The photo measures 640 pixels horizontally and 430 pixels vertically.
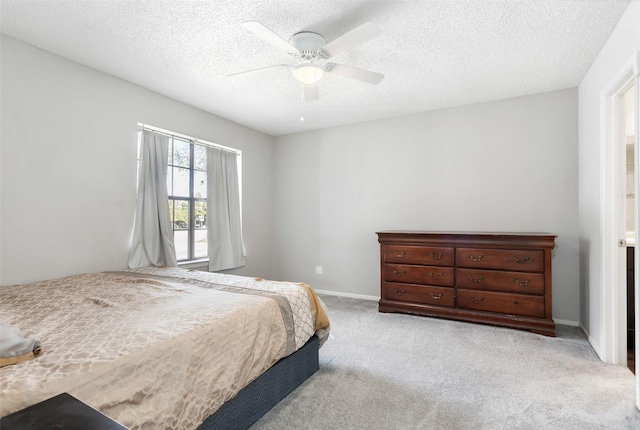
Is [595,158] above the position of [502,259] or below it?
above

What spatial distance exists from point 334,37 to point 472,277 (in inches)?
105

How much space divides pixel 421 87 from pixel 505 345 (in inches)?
103

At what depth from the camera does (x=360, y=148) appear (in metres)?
4.46

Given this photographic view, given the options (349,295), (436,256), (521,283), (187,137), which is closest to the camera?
(521,283)

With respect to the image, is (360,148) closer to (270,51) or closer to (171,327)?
(270,51)

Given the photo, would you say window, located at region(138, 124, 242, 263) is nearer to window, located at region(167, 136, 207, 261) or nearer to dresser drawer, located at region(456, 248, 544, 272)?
window, located at region(167, 136, 207, 261)

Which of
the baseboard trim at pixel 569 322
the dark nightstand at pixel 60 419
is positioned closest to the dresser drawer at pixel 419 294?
the baseboard trim at pixel 569 322

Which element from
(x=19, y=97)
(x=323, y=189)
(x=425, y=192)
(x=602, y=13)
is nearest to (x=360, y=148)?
(x=323, y=189)

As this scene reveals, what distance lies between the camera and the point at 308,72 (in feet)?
7.45

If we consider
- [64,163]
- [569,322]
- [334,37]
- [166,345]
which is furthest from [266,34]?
[569,322]

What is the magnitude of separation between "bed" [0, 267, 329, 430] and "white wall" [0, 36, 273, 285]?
39 centimetres

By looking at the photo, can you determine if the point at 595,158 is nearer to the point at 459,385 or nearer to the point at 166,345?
the point at 459,385

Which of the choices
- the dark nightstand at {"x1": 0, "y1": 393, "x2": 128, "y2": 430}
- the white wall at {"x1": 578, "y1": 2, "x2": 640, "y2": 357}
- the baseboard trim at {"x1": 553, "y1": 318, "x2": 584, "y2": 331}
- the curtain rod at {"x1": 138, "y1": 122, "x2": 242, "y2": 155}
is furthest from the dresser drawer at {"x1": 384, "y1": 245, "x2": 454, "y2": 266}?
the dark nightstand at {"x1": 0, "y1": 393, "x2": 128, "y2": 430}

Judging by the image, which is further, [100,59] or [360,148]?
[360,148]
